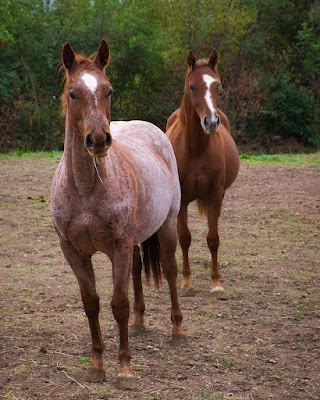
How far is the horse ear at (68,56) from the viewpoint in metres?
3.72

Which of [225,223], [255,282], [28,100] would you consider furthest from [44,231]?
[28,100]

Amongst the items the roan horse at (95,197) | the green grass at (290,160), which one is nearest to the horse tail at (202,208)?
A: the roan horse at (95,197)

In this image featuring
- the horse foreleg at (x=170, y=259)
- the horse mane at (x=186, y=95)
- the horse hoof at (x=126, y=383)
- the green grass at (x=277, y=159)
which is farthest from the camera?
the green grass at (x=277, y=159)

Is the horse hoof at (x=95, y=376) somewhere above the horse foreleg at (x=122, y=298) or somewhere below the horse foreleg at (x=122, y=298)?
below

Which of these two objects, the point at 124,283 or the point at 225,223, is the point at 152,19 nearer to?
the point at 225,223

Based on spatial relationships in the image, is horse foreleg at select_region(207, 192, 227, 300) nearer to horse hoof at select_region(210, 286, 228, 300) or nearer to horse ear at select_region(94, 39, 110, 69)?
horse hoof at select_region(210, 286, 228, 300)

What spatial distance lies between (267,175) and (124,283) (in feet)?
28.8

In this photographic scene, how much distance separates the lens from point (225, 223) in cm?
867

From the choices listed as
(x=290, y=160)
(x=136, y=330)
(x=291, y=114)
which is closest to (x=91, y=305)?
(x=136, y=330)

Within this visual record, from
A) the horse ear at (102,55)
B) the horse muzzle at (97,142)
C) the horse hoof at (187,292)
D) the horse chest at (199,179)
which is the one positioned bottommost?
the horse hoof at (187,292)

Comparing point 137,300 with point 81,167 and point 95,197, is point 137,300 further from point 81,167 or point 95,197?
point 81,167

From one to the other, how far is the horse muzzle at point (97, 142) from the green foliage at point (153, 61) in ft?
51.4

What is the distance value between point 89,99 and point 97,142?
286mm

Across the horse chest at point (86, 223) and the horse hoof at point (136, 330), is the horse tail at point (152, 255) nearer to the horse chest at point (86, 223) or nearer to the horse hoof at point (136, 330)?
the horse hoof at point (136, 330)
